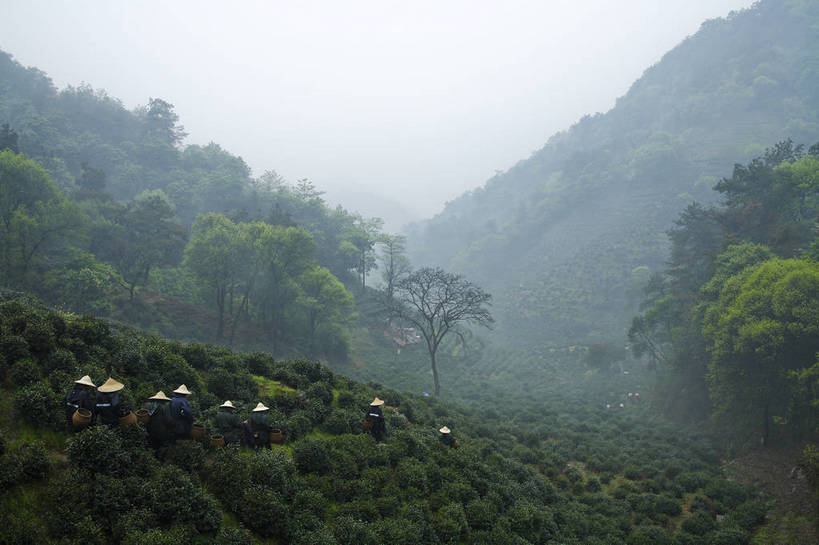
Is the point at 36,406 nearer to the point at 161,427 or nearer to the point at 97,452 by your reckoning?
the point at 97,452

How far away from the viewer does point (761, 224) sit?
102ft

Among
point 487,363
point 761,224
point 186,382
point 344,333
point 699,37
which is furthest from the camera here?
point 699,37

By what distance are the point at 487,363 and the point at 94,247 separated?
48.5m

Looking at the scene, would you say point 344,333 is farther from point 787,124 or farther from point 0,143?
point 787,124

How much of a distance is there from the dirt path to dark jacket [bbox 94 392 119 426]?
18699 mm

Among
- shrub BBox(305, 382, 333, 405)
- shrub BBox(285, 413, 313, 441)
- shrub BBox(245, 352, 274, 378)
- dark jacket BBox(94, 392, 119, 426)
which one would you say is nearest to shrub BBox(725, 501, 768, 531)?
shrub BBox(305, 382, 333, 405)

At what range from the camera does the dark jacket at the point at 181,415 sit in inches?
342

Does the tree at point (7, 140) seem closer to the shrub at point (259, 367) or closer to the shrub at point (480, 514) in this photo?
the shrub at point (259, 367)

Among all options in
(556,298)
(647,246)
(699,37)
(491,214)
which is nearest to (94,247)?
(556,298)

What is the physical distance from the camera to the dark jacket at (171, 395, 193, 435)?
28.5 ft

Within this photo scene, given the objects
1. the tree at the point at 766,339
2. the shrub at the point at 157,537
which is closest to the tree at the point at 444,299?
the tree at the point at 766,339

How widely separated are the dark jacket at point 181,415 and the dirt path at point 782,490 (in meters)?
17.4

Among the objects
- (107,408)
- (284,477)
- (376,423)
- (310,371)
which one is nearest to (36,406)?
(107,408)

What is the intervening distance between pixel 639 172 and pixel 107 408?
344 ft
